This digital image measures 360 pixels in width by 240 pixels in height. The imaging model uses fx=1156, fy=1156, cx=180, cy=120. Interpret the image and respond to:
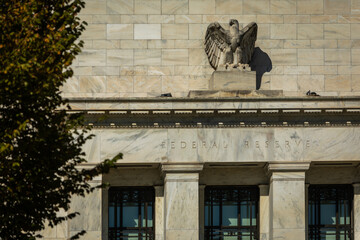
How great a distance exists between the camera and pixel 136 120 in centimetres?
5038

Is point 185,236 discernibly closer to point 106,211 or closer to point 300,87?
point 106,211

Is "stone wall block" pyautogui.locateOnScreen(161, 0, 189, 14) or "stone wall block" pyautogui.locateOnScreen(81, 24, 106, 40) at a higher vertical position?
"stone wall block" pyautogui.locateOnScreen(161, 0, 189, 14)

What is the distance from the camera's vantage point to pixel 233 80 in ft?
169

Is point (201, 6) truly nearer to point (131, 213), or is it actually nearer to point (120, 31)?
point (120, 31)

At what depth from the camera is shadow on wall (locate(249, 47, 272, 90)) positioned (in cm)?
5316

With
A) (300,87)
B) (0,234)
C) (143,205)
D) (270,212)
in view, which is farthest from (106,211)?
(0,234)

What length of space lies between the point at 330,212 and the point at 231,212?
14.8 ft

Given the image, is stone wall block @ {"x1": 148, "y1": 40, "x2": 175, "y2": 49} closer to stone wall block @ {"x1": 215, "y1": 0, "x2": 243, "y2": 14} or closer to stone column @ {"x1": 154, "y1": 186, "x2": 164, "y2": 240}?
stone wall block @ {"x1": 215, "y1": 0, "x2": 243, "y2": 14}

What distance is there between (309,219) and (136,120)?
918 centimetres

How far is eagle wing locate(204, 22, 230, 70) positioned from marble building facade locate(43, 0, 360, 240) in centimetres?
66

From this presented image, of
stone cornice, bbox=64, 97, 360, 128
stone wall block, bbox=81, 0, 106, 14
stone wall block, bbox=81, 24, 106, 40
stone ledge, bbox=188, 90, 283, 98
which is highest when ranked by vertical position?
stone wall block, bbox=81, 0, 106, 14

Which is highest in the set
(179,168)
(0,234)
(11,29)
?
(11,29)

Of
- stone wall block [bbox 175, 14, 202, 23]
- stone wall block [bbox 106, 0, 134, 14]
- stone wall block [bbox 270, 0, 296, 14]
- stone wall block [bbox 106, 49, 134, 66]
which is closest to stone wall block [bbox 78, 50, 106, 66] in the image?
stone wall block [bbox 106, 49, 134, 66]

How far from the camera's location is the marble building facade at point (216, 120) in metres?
50.1
